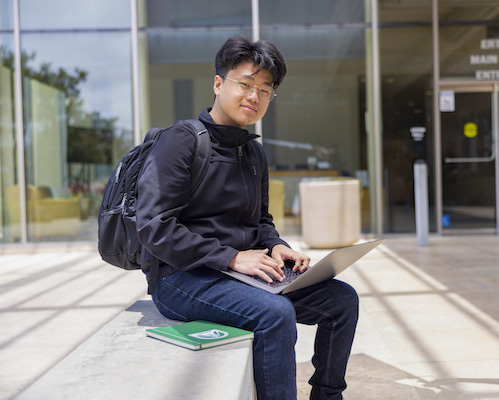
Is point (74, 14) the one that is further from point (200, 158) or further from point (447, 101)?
point (200, 158)

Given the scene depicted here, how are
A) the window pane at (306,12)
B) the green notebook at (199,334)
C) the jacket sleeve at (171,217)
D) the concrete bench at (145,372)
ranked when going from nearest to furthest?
the concrete bench at (145,372)
the green notebook at (199,334)
the jacket sleeve at (171,217)
the window pane at (306,12)

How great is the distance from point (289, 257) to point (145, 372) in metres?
0.80

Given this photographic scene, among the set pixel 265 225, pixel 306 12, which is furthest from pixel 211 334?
pixel 306 12

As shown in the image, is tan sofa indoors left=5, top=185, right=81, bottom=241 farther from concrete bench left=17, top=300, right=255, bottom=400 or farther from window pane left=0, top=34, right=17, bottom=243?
concrete bench left=17, top=300, right=255, bottom=400

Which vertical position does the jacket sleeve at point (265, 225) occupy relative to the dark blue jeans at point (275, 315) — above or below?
above

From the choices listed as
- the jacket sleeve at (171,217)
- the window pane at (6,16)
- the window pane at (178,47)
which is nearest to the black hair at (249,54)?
the jacket sleeve at (171,217)

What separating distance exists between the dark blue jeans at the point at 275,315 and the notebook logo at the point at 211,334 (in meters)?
0.07

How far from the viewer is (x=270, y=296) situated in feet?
5.90

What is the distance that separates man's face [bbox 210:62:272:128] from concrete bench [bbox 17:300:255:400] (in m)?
0.84

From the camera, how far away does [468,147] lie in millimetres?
8867

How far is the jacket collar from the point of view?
6.77ft

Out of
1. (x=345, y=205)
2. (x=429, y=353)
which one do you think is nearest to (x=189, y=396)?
(x=429, y=353)

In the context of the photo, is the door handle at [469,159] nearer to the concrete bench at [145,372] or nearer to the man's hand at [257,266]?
the man's hand at [257,266]

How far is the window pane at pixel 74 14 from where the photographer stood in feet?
29.1
